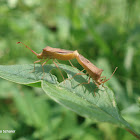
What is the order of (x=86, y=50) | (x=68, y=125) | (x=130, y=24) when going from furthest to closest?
(x=130, y=24) → (x=86, y=50) → (x=68, y=125)

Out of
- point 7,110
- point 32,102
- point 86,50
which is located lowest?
point 7,110

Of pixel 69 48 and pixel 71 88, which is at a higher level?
pixel 71 88

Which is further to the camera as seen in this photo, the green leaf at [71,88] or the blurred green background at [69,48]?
the blurred green background at [69,48]

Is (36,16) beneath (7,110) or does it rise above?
above

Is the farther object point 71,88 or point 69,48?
point 69,48

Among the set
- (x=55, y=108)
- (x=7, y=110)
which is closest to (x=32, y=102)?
(x=55, y=108)

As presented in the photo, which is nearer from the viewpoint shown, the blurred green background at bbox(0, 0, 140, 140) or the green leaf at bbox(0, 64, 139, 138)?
the green leaf at bbox(0, 64, 139, 138)

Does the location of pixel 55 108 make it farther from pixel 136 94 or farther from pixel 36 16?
pixel 36 16

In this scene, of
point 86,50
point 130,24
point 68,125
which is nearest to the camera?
point 68,125
